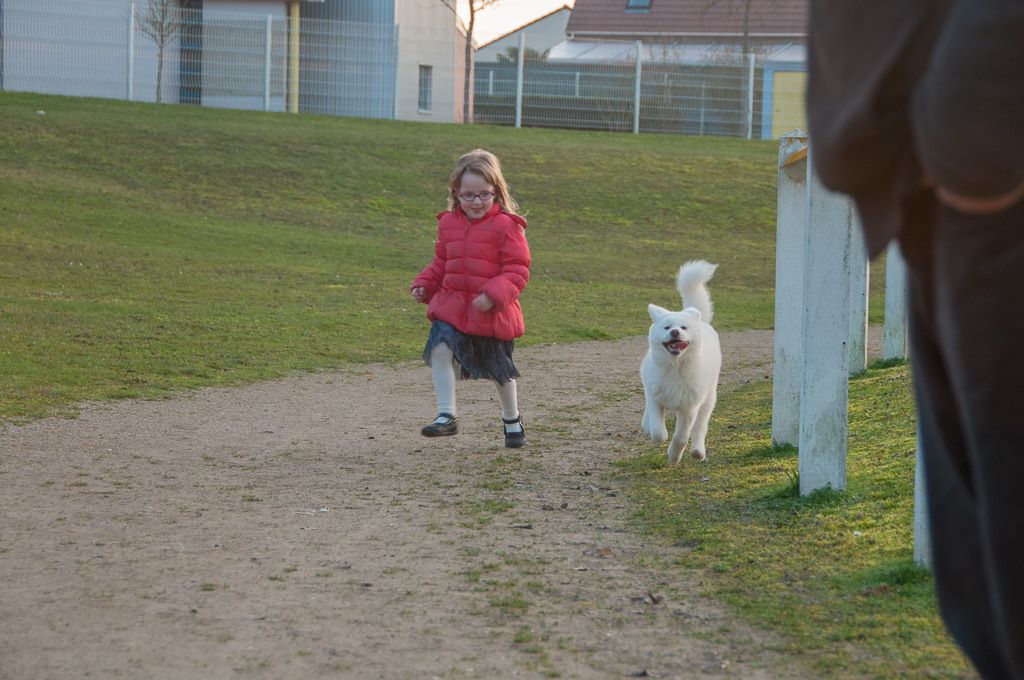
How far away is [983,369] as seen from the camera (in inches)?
70.2

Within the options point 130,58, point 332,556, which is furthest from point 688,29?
point 332,556

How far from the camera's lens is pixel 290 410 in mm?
8695

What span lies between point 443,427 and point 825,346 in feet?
7.79

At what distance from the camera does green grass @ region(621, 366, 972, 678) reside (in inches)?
152

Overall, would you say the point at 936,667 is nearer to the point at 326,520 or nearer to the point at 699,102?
the point at 326,520

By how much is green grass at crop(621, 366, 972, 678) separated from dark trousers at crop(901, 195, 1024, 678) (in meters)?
1.77

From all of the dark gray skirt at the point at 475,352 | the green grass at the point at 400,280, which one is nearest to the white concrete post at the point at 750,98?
the green grass at the point at 400,280

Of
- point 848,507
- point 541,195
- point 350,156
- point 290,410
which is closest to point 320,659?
point 848,507

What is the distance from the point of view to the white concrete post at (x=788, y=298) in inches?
278

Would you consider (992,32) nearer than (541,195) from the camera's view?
Yes

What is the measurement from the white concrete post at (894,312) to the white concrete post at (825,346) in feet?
13.6

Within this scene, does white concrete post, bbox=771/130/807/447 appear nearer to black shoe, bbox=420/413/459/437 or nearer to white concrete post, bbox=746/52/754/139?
black shoe, bbox=420/413/459/437

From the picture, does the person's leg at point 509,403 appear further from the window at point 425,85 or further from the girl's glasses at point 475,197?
the window at point 425,85

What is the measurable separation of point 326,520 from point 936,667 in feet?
9.23
